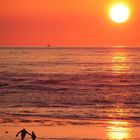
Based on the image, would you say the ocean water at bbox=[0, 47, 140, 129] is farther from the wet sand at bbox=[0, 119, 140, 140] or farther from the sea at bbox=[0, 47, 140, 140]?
the wet sand at bbox=[0, 119, 140, 140]

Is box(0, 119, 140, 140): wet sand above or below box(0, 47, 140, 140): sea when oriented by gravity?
below

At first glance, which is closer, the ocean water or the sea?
the sea

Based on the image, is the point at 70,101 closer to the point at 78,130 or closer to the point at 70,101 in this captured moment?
the point at 70,101

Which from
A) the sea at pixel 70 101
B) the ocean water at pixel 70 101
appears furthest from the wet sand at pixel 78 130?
the ocean water at pixel 70 101

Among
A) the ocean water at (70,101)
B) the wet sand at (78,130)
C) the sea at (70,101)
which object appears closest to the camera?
the wet sand at (78,130)

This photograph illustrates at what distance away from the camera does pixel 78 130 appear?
125ft

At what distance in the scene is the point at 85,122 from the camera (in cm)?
4203

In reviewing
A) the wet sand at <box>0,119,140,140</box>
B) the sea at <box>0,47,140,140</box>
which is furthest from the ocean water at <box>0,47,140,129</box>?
the wet sand at <box>0,119,140,140</box>

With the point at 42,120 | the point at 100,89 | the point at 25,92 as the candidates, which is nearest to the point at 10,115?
the point at 42,120

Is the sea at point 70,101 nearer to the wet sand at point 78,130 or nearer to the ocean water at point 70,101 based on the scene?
the ocean water at point 70,101

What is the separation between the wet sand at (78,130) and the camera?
35759 millimetres

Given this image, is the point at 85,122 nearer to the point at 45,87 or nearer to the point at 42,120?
the point at 42,120

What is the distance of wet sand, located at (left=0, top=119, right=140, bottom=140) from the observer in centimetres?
3576

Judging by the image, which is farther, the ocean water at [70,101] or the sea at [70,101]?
the ocean water at [70,101]
